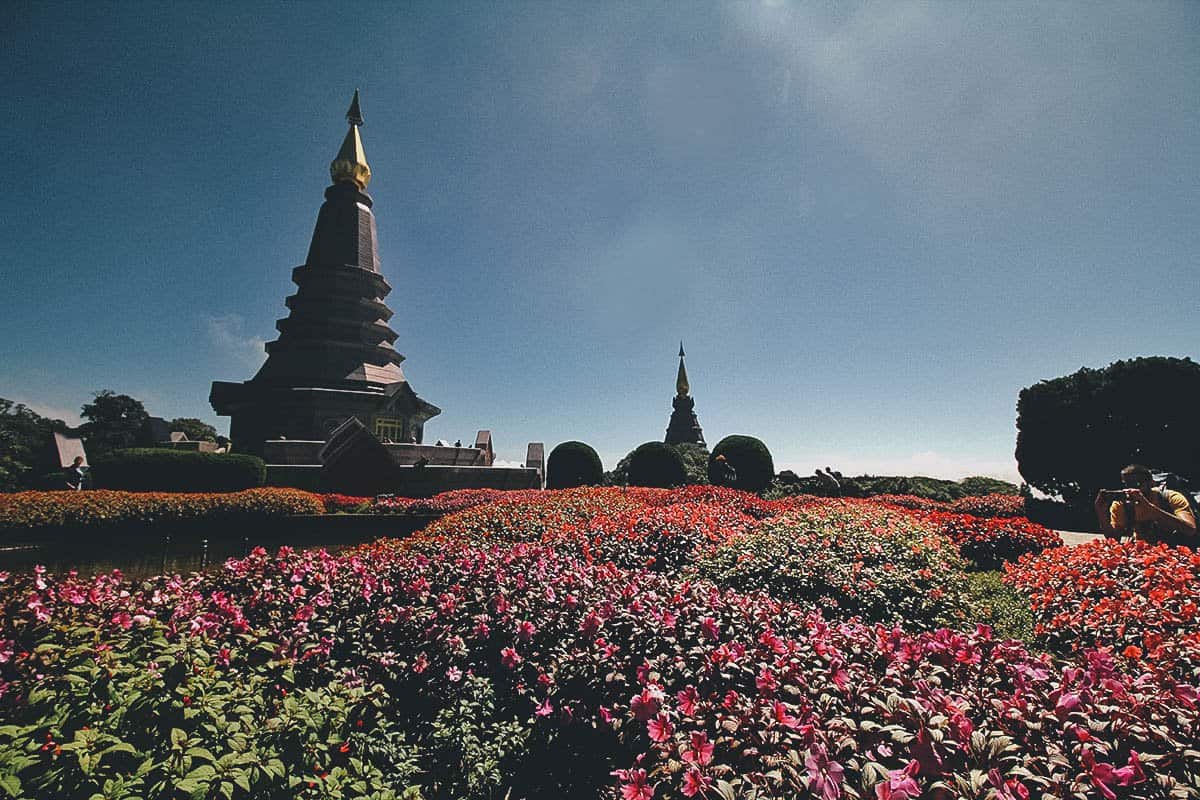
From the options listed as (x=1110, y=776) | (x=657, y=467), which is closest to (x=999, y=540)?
(x=1110, y=776)

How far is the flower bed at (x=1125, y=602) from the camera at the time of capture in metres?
3.48

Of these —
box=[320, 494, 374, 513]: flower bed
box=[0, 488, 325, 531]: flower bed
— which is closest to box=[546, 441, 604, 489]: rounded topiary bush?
box=[320, 494, 374, 513]: flower bed

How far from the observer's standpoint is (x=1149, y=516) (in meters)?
6.36

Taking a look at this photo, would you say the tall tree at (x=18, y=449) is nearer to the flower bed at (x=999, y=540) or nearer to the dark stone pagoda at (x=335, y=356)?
the dark stone pagoda at (x=335, y=356)

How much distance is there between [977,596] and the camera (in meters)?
6.68

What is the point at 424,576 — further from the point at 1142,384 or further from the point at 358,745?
the point at 1142,384

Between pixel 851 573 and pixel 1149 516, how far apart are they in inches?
169

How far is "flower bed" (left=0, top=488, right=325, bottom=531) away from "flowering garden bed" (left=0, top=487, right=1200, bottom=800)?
9.25 metres

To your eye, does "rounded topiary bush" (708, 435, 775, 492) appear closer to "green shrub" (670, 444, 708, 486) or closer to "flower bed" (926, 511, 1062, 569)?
"green shrub" (670, 444, 708, 486)

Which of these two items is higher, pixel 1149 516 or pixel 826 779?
pixel 1149 516

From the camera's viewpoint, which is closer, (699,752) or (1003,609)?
(699,752)

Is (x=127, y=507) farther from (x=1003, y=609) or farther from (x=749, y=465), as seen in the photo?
(x=749, y=465)

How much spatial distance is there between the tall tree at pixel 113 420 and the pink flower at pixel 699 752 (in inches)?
2537

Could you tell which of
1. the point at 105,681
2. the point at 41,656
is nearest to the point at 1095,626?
the point at 105,681
